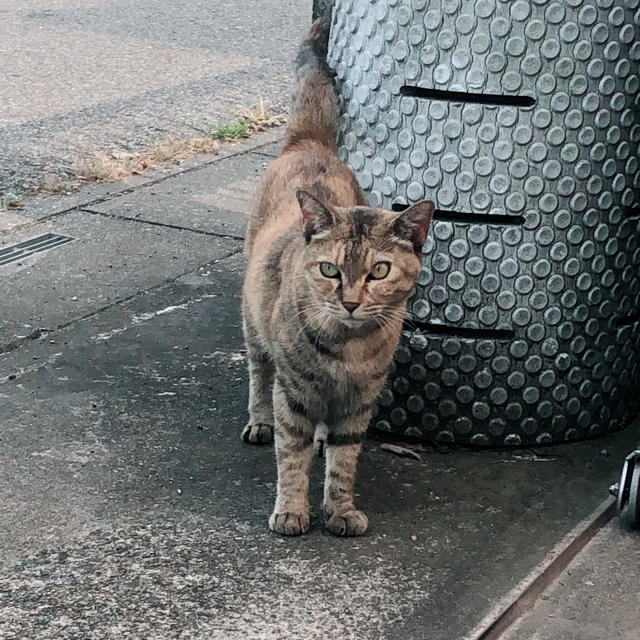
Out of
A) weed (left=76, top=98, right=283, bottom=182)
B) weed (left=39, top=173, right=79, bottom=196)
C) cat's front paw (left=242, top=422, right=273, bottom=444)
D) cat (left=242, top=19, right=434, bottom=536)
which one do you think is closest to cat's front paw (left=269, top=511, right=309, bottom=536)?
cat (left=242, top=19, right=434, bottom=536)

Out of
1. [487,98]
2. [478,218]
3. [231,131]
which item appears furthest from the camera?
[231,131]

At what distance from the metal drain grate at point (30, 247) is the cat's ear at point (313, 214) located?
2.31 meters

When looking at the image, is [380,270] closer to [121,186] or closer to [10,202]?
[10,202]

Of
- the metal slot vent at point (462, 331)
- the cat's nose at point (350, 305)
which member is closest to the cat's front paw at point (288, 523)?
the cat's nose at point (350, 305)

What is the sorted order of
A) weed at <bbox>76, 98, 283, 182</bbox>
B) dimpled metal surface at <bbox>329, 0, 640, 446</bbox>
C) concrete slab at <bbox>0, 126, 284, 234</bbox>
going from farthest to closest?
1. weed at <bbox>76, 98, 283, 182</bbox>
2. concrete slab at <bbox>0, 126, 284, 234</bbox>
3. dimpled metal surface at <bbox>329, 0, 640, 446</bbox>

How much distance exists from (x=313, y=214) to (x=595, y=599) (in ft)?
3.97

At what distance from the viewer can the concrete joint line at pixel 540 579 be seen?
2748 millimetres

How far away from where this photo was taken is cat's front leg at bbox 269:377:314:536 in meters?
3.16

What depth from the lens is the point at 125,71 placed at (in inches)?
329

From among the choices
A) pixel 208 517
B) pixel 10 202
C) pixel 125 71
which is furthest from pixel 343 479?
pixel 125 71

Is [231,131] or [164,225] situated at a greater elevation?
[231,131]

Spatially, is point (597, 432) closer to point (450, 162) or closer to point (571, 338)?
point (571, 338)

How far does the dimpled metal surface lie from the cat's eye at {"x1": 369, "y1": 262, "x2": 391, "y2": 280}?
1.61 ft

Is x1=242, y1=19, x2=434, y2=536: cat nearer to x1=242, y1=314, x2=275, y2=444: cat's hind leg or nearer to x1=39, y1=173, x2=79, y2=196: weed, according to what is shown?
x1=242, y1=314, x2=275, y2=444: cat's hind leg
